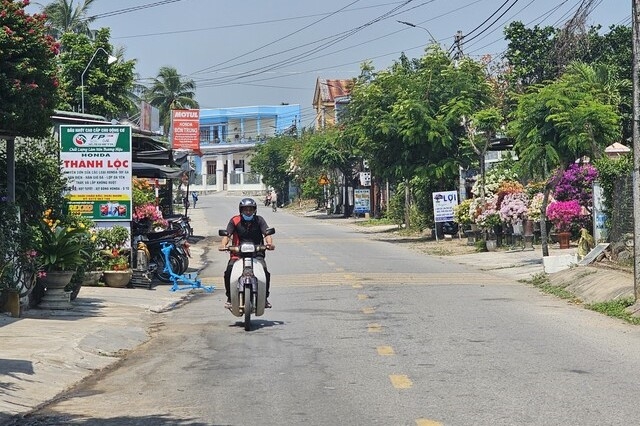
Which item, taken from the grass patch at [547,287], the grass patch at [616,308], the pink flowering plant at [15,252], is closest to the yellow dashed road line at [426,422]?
the grass patch at [616,308]

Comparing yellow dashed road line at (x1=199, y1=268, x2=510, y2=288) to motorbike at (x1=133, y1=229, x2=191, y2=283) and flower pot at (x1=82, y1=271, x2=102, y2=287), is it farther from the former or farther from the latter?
flower pot at (x1=82, y1=271, x2=102, y2=287)

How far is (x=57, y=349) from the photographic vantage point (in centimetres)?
1162

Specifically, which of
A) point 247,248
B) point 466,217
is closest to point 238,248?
point 247,248

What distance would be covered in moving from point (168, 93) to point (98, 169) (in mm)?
Result: 62303

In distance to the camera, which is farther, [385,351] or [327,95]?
[327,95]

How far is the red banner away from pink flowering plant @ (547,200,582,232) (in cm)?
2444

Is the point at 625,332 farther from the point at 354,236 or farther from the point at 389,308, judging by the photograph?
the point at 354,236

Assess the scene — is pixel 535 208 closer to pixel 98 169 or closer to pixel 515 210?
pixel 515 210

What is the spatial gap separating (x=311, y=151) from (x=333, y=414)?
5944 centimetres

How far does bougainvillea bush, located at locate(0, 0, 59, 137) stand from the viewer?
1271 cm

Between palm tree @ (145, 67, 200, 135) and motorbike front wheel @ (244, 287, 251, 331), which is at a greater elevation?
palm tree @ (145, 67, 200, 135)

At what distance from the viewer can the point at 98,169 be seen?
19891 mm

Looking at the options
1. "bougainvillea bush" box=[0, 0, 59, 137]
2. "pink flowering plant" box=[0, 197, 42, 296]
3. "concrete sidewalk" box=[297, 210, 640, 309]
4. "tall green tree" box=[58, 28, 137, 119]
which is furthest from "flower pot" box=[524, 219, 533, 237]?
"bougainvillea bush" box=[0, 0, 59, 137]

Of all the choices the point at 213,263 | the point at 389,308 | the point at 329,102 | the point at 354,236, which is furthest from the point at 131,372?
the point at 329,102
